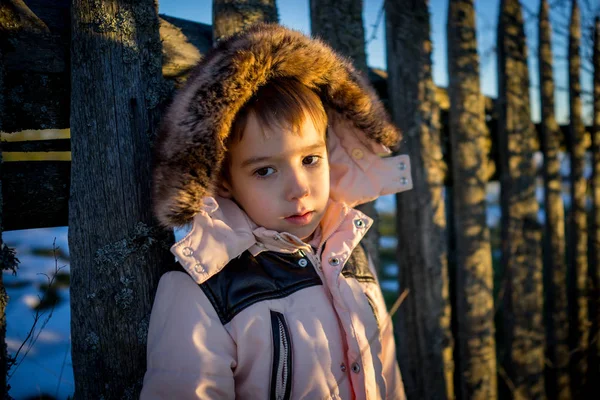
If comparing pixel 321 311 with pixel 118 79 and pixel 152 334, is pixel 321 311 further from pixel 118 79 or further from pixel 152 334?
pixel 118 79

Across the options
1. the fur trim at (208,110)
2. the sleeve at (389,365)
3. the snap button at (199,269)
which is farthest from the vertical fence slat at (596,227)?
the snap button at (199,269)

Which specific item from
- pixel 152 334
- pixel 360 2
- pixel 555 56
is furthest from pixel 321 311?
pixel 555 56

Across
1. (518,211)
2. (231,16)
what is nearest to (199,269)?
(231,16)

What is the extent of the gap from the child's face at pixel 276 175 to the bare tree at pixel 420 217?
122cm

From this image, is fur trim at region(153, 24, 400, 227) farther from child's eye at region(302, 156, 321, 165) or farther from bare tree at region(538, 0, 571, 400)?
bare tree at region(538, 0, 571, 400)

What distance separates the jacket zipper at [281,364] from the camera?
1437 millimetres

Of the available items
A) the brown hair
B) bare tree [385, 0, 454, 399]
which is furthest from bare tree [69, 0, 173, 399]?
bare tree [385, 0, 454, 399]

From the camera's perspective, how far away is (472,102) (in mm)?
2770

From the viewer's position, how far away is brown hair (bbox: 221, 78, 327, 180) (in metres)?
1.55

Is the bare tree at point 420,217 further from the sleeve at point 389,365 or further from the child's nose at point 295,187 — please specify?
the child's nose at point 295,187

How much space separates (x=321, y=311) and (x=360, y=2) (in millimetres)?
1931

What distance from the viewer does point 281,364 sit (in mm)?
1442

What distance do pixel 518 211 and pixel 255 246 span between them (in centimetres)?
230

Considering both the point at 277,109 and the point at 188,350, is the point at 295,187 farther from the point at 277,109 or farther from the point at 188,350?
the point at 188,350
